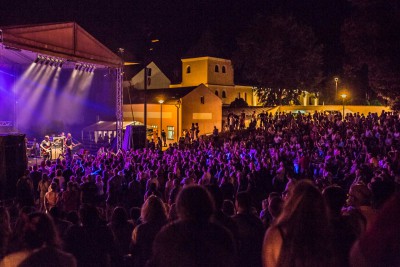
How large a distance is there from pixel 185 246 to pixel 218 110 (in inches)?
1468

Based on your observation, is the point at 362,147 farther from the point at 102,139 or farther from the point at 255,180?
the point at 102,139

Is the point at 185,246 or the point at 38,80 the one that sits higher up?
the point at 38,80

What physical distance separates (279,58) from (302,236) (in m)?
47.9

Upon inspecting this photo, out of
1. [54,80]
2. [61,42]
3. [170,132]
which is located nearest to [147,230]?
[61,42]

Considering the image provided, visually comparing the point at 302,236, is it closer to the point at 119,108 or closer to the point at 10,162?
the point at 10,162

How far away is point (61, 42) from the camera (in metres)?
18.7

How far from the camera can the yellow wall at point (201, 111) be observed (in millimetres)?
37094

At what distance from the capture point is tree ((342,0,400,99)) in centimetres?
2355

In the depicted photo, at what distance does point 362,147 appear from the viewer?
1658 centimetres

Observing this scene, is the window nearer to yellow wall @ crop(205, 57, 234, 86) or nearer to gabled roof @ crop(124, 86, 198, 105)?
gabled roof @ crop(124, 86, 198, 105)

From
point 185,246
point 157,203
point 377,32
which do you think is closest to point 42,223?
point 185,246

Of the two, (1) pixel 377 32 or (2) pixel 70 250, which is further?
(1) pixel 377 32

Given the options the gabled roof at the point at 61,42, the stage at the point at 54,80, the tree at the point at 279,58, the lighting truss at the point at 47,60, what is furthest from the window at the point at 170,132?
the lighting truss at the point at 47,60

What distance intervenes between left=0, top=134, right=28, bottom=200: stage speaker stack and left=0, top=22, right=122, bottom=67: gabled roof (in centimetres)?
409
